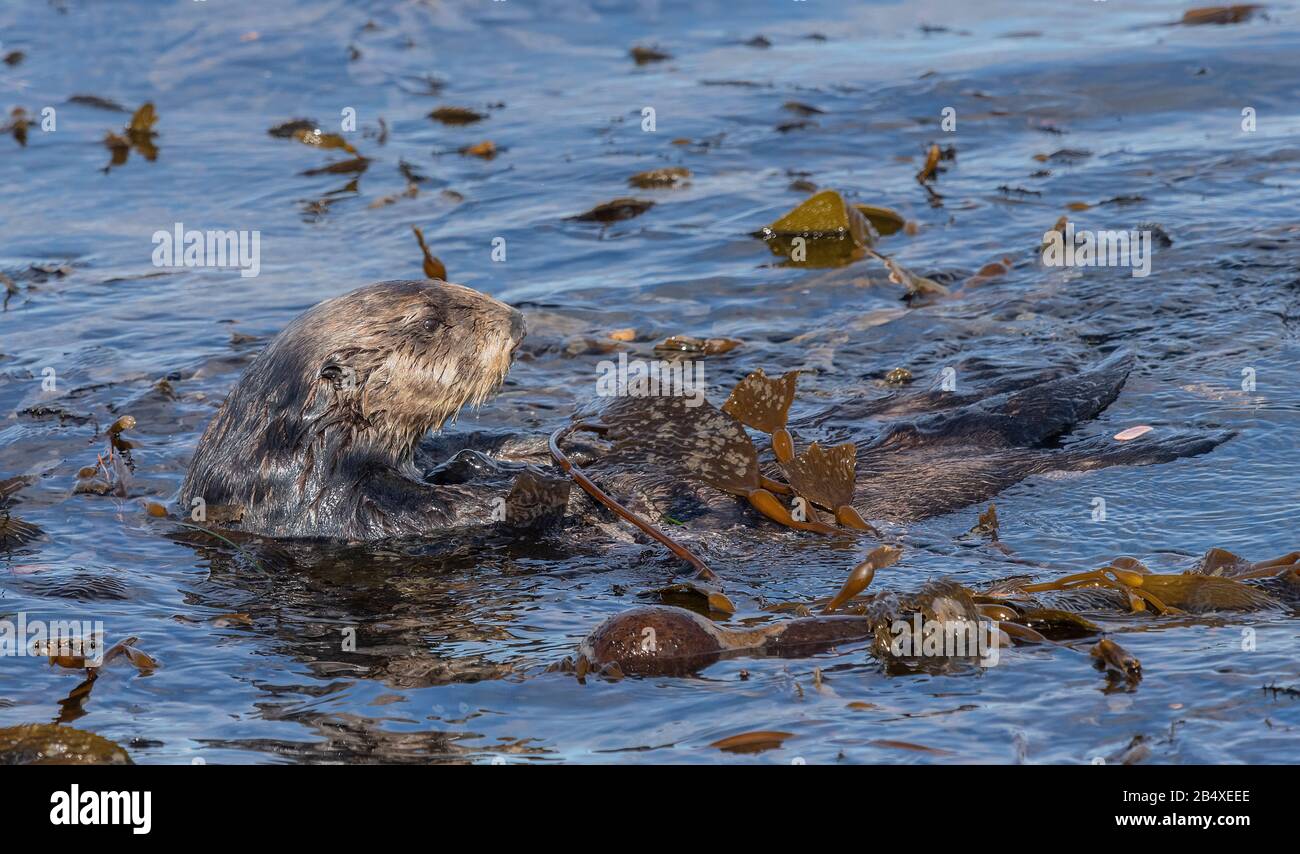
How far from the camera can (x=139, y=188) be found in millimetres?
9281

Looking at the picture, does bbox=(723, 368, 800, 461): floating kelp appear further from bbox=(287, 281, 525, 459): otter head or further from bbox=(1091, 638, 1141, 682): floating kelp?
bbox=(1091, 638, 1141, 682): floating kelp

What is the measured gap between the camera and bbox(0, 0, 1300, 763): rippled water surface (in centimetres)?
341

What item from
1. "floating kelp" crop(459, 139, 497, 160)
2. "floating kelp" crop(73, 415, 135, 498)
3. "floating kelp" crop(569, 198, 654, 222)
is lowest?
"floating kelp" crop(73, 415, 135, 498)

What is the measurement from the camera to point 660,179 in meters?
8.84

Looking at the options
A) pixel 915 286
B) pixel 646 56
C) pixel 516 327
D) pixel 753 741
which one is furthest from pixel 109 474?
pixel 646 56

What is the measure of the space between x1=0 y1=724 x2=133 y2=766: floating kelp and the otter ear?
5.62 feet

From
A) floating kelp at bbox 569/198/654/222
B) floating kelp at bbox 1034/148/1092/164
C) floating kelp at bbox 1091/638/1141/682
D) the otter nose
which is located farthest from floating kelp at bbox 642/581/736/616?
floating kelp at bbox 1034/148/1092/164

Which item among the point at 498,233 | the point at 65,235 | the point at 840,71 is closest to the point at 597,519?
the point at 498,233

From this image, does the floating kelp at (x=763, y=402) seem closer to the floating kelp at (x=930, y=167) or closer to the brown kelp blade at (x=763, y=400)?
the brown kelp blade at (x=763, y=400)

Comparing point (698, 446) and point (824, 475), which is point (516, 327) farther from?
point (824, 475)

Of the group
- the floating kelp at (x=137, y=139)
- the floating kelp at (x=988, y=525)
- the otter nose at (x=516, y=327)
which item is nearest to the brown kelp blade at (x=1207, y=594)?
the floating kelp at (x=988, y=525)

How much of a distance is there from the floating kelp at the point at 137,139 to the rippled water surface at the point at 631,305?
10cm

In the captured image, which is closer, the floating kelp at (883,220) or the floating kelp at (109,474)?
the floating kelp at (109,474)

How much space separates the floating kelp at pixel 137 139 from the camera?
9.88m
